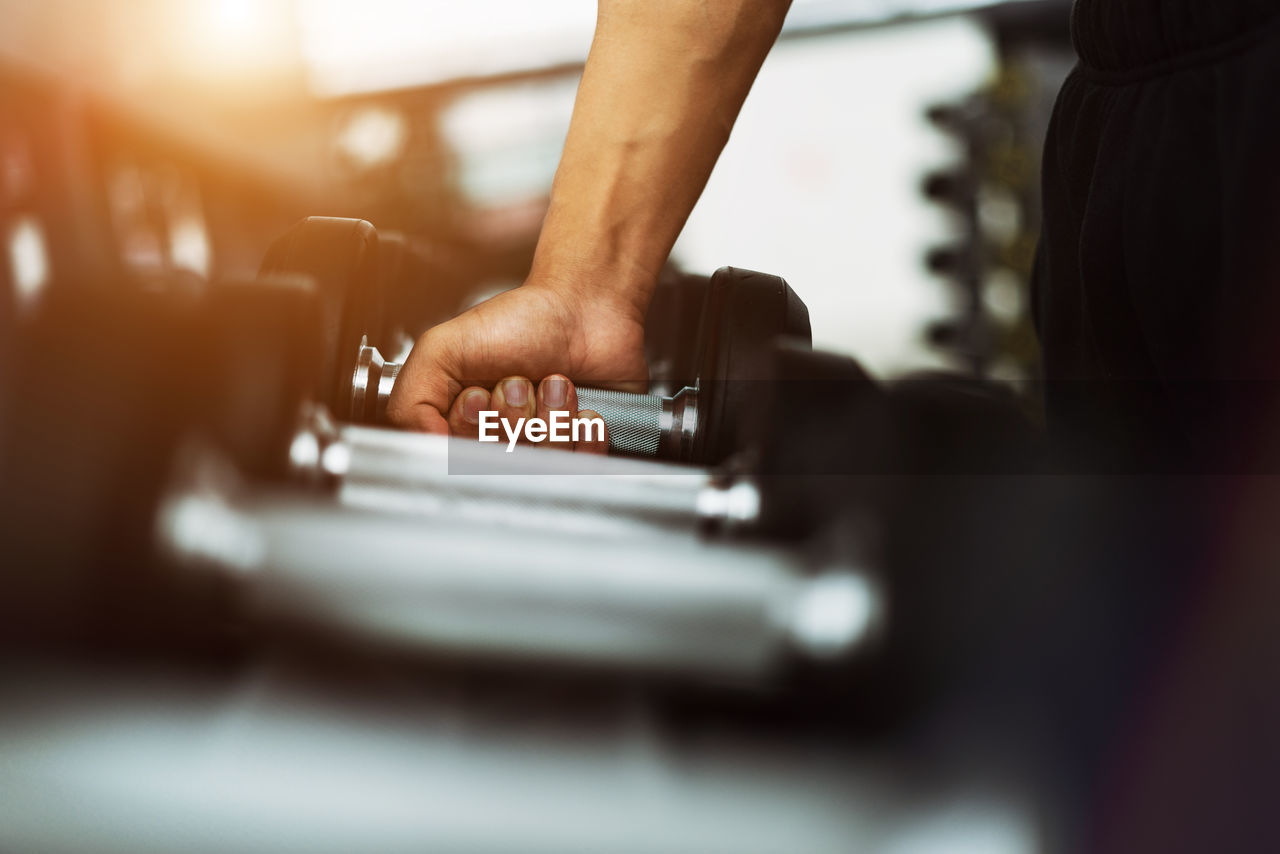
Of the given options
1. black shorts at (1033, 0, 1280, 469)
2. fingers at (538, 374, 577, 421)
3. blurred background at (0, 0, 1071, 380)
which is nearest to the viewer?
black shorts at (1033, 0, 1280, 469)

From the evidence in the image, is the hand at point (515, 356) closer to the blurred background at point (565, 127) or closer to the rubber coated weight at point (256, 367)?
the rubber coated weight at point (256, 367)

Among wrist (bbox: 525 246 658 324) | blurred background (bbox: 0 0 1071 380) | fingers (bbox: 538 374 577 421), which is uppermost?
blurred background (bbox: 0 0 1071 380)

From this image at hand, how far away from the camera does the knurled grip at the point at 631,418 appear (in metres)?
0.46

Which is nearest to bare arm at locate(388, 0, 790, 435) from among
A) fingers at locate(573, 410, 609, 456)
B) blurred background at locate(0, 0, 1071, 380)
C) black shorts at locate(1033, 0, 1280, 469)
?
fingers at locate(573, 410, 609, 456)

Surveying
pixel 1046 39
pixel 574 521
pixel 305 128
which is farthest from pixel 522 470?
pixel 305 128

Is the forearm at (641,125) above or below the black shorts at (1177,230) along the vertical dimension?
above

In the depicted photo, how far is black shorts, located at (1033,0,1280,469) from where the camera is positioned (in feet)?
1.23

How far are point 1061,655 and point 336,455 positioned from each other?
0.76 ft

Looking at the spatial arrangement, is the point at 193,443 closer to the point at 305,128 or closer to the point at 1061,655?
the point at 1061,655

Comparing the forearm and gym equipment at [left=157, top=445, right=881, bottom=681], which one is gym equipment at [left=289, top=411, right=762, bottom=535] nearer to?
gym equipment at [left=157, top=445, right=881, bottom=681]

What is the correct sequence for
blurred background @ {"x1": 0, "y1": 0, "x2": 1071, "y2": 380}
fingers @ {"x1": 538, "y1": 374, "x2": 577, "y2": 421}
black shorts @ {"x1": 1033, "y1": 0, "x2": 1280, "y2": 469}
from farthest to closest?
blurred background @ {"x1": 0, "y1": 0, "x2": 1071, "y2": 380}, fingers @ {"x1": 538, "y1": 374, "x2": 577, "y2": 421}, black shorts @ {"x1": 1033, "y1": 0, "x2": 1280, "y2": 469}

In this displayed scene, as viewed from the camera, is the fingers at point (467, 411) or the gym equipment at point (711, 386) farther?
the fingers at point (467, 411)

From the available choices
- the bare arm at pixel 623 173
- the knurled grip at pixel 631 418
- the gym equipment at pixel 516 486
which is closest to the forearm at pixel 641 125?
the bare arm at pixel 623 173

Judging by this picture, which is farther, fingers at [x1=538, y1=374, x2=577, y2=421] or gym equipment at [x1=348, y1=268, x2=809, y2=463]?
fingers at [x1=538, y1=374, x2=577, y2=421]
